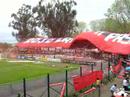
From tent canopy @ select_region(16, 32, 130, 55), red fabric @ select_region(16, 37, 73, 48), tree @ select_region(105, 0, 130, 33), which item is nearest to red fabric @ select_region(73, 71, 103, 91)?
tent canopy @ select_region(16, 32, 130, 55)

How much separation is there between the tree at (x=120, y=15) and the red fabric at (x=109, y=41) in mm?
40034

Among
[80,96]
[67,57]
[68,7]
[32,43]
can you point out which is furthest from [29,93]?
[68,7]

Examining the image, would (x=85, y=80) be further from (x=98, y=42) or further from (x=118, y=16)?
(x=118, y=16)

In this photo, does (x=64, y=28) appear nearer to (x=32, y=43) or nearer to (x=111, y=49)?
(x=32, y=43)

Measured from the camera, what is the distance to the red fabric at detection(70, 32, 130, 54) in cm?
5154

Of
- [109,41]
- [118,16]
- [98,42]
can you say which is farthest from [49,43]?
[118,16]

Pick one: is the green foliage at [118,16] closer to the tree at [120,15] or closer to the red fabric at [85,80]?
the tree at [120,15]

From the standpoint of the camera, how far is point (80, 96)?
83.4 feet

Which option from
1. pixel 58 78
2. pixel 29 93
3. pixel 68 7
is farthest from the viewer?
pixel 68 7

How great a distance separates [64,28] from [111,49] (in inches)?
2311

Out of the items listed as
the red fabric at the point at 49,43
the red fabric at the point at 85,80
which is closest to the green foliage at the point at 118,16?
the red fabric at the point at 49,43

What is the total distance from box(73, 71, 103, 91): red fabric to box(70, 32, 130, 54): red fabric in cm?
1950

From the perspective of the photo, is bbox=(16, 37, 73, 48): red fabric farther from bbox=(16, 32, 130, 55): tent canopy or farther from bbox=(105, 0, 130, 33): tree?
bbox=(105, 0, 130, 33): tree

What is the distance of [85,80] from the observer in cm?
2809
